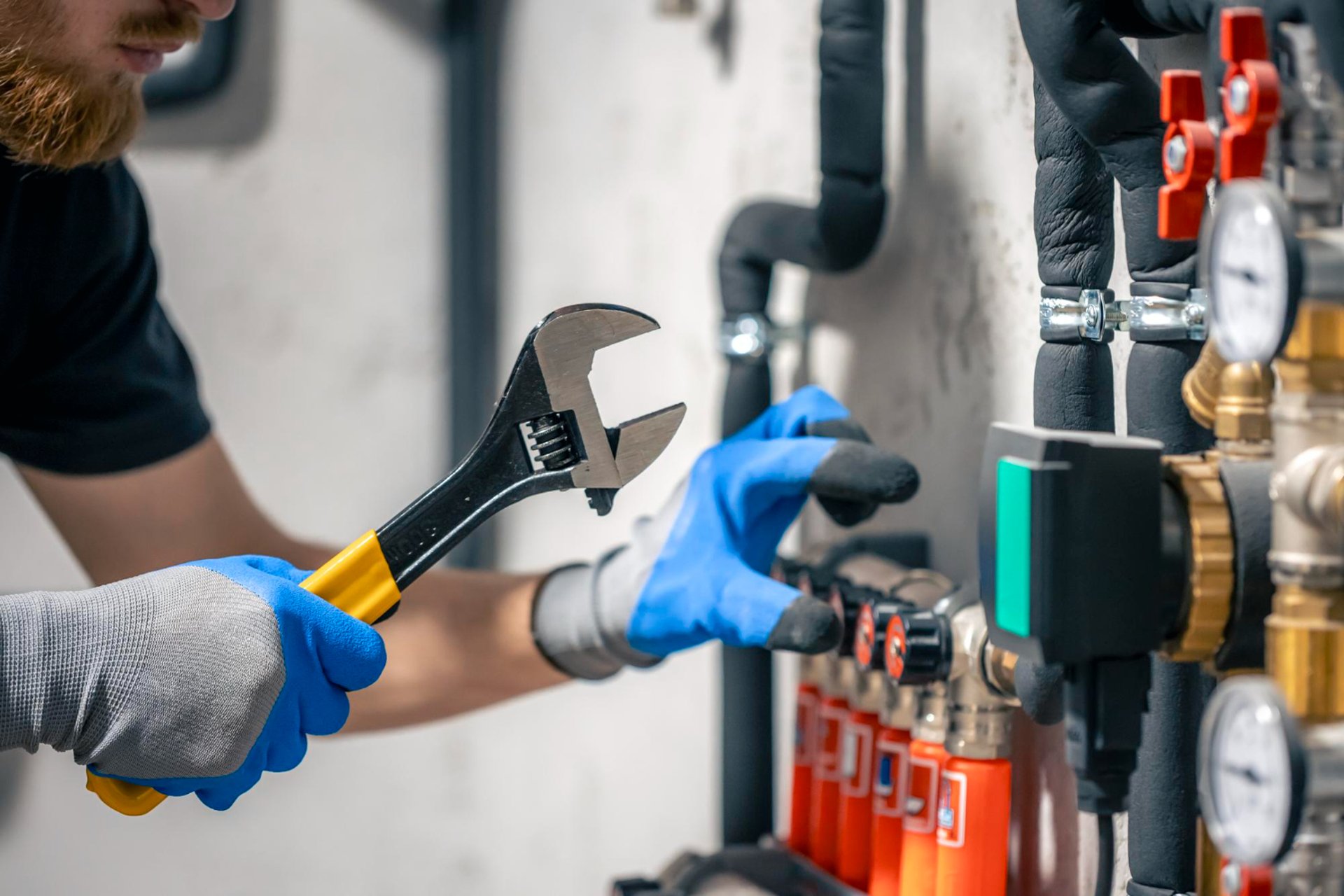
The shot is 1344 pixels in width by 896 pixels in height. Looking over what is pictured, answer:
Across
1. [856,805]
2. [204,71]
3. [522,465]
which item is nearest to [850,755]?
[856,805]

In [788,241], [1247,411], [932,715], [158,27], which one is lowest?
[932,715]

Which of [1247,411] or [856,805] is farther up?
[1247,411]

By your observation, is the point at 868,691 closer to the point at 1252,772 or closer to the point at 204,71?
the point at 1252,772

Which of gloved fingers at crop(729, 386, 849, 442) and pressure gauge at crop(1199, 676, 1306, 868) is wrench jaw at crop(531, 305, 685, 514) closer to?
gloved fingers at crop(729, 386, 849, 442)

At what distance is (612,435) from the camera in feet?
2.37

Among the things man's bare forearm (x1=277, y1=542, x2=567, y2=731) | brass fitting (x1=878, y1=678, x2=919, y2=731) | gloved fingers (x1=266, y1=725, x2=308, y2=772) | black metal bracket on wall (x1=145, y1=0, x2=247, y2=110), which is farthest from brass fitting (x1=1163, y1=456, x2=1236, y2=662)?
black metal bracket on wall (x1=145, y1=0, x2=247, y2=110)

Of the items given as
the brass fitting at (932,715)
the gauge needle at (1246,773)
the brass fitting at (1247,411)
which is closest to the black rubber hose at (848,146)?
the brass fitting at (932,715)

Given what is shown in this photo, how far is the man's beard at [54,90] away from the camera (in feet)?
2.85

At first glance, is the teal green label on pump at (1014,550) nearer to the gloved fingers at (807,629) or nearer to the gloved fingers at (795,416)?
the gloved fingers at (807,629)

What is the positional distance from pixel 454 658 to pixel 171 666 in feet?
1.29

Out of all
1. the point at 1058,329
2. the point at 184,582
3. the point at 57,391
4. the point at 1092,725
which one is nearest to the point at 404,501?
the point at 57,391

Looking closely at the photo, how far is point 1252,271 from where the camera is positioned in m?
0.46

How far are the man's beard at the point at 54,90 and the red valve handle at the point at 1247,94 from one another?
2.43ft

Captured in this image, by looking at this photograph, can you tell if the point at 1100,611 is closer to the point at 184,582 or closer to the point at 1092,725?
the point at 1092,725
